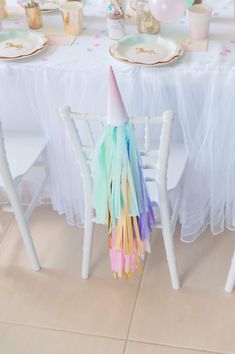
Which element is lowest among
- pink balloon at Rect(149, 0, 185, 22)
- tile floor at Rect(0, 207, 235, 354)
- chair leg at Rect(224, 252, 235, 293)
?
tile floor at Rect(0, 207, 235, 354)

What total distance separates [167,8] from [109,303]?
92cm

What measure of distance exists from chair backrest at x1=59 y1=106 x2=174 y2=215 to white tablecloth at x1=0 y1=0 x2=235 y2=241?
17 centimetres

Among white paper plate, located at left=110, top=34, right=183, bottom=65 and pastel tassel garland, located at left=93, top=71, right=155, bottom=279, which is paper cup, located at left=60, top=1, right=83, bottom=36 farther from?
pastel tassel garland, located at left=93, top=71, right=155, bottom=279

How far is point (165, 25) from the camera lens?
1625mm

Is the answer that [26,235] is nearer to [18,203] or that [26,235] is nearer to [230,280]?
[18,203]

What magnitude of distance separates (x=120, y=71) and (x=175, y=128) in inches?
11.3

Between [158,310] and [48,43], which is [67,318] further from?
[48,43]

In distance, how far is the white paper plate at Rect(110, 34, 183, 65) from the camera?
1.46m

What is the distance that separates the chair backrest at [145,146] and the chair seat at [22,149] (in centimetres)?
23

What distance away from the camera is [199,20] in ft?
4.87

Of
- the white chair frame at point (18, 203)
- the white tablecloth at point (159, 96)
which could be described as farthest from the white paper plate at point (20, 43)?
the white chair frame at point (18, 203)

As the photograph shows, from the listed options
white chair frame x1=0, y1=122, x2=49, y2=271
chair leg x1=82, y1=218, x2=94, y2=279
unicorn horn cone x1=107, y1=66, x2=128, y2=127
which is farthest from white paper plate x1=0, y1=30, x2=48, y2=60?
chair leg x1=82, y1=218, x2=94, y2=279

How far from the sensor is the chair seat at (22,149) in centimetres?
159

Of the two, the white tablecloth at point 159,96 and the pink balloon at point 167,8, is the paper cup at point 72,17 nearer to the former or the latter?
the white tablecloth at point 159,96
